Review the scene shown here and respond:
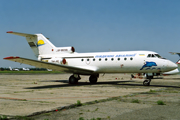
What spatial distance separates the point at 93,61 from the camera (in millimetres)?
21172

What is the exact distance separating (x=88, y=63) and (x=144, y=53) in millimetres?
6078

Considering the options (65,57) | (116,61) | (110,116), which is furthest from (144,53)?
(110,116)

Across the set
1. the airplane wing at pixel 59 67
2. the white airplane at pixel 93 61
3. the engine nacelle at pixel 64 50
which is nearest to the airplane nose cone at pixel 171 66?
the white airplane at pixel 93 61

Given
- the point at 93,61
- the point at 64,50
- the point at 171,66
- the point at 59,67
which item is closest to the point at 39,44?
the point at 64,50

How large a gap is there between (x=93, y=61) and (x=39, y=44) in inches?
310

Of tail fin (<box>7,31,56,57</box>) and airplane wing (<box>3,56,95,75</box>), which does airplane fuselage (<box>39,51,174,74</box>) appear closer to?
airplane wing (<box>3,56,95,75</box>)

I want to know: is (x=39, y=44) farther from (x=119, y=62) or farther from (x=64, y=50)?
(x=119, y=62)

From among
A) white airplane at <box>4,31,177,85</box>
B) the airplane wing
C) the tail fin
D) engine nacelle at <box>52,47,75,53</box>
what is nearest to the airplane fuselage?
white airplane at <box>4,31,177,85</box>

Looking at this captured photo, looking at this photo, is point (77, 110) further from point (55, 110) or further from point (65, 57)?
point (65, 57)

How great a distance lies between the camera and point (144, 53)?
19016 millimetres

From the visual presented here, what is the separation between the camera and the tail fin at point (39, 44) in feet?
79.9

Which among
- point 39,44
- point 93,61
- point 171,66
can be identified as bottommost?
point 171,66

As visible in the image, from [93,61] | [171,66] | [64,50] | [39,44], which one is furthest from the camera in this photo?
[39,44]

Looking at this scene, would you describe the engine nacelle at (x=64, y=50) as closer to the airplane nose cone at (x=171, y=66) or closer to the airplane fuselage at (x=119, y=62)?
the airplane fuselage at (x=119, y=62)
